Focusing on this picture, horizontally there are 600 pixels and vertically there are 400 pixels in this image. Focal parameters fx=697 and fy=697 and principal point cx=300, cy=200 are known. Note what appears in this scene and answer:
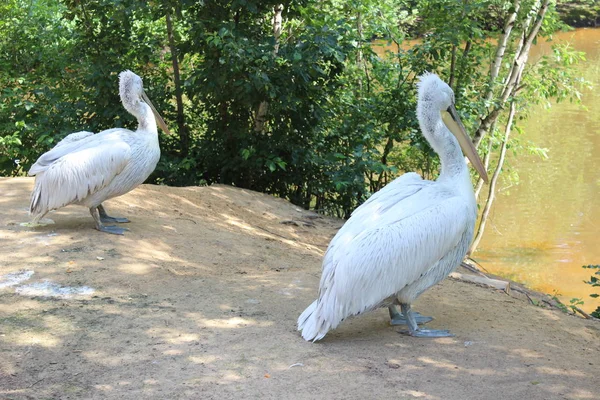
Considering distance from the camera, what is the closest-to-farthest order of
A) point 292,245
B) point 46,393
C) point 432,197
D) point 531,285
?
point 46,393
point 432,197
point 292,245
point 531,285

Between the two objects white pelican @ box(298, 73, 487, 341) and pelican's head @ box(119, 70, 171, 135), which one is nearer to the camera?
white pelican @ box(298, 73, 487, 341)

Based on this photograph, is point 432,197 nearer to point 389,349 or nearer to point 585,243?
point 389,349

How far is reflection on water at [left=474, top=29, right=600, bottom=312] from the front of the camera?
1090 centimetres

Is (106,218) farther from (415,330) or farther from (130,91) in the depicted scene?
(415,330)

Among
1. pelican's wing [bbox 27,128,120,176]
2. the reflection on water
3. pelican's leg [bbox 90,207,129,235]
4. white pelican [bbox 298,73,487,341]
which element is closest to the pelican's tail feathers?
white pelican [bbox 298,73,487,341]

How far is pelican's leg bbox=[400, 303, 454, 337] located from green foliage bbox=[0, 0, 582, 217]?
3863 millimetres

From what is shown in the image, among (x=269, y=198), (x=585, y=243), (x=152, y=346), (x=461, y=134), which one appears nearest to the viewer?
(x=152, y=346)

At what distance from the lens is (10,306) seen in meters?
4.16

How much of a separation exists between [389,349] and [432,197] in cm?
92

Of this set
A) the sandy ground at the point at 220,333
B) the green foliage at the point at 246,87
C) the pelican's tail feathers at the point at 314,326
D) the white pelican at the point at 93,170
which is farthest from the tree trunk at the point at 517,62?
the pelican's tail feathers at the point at 314,326

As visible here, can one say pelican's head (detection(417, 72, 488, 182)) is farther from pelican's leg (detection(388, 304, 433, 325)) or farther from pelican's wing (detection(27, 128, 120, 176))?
pelican's wing (detection(27, 128, 120, 176))

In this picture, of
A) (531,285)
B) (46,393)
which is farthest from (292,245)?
(531,285)

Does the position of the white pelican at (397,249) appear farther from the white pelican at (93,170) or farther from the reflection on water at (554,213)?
the reflection on water at (554,213)

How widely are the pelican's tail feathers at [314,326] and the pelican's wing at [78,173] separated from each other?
2.30m
